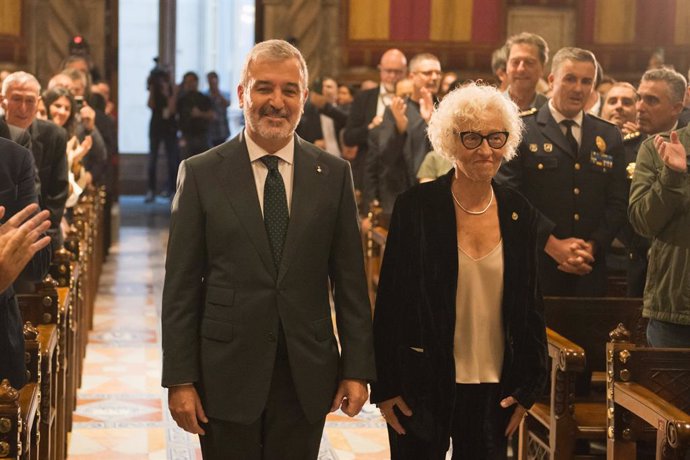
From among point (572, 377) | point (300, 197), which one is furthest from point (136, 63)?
point (300, 197)

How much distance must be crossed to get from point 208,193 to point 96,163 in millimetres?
7939

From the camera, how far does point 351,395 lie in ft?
11.6

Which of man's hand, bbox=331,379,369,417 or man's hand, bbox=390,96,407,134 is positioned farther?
man's hand, bbox=390,96,407,134

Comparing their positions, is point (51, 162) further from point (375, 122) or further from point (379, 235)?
point (375, 122)

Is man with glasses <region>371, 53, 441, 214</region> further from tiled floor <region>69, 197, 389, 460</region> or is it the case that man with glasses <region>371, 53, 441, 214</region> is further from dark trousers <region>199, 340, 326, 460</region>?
dark trousers <region>199, 340, 326, 460</region>

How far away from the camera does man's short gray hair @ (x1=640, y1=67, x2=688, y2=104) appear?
5.98 meters

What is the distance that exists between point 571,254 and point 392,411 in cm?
216

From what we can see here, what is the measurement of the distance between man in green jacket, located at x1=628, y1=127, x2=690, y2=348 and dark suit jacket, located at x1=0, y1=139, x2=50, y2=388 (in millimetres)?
2215

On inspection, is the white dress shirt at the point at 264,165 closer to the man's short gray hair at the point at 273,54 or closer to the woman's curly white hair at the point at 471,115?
the man's short gray hair at the point at 273,54

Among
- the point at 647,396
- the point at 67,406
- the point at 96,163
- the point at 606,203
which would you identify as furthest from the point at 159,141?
the point at 647,396

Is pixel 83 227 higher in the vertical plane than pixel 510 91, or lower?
lower

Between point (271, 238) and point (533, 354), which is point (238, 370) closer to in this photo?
point (271, 238)

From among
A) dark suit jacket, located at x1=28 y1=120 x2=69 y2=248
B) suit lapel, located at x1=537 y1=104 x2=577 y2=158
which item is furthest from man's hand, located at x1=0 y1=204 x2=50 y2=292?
dark suit jacket, located at x1=28 y1=120 x2=69 y2=248

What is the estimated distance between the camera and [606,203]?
5.83 m
